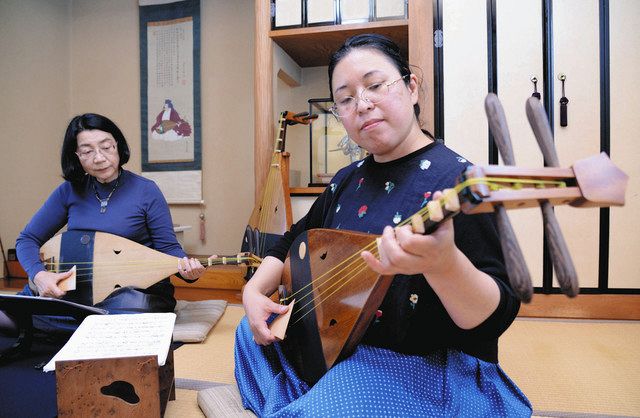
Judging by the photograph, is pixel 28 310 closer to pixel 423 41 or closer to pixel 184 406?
pixel 184 406

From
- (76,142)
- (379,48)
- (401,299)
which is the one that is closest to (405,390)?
(401,299)

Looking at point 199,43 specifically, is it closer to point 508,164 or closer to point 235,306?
point 235,306

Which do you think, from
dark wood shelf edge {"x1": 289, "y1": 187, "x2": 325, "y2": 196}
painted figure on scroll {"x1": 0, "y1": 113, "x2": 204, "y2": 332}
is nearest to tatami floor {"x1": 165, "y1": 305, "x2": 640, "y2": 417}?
painted figure on scroll {"x1": 0, "y1": 113, "x2": 204, "y2": 332}

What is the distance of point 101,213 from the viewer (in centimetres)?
197

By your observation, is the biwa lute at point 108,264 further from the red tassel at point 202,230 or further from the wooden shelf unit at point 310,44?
the red tassel at point 202,230

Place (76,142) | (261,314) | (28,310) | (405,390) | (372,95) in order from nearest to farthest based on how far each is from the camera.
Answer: (405,390), (372,95), (261,314), (28,310), (76,142)

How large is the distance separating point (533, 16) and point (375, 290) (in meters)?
1.98

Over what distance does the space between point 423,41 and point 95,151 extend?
170 cm

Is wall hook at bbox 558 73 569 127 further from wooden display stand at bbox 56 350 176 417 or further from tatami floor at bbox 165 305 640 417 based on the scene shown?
wooden display stand at bbox 56 350 176 417

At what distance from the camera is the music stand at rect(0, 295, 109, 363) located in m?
1.59

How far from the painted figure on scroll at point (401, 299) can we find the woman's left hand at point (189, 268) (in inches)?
28.3

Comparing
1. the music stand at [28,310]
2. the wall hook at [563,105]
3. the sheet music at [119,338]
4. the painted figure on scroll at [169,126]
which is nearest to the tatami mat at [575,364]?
the wall hook at [563,105]

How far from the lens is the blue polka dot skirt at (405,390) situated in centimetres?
82

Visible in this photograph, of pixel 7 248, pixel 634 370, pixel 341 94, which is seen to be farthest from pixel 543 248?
pixel 7 248
